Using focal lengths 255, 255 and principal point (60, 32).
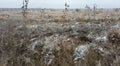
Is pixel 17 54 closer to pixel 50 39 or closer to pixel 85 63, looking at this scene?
pixel 50 39

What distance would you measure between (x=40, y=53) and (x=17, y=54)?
2.84 ft

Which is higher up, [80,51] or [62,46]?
[62,46]

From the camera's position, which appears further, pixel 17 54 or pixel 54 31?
pixel 54 31

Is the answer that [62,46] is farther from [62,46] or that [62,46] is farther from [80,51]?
[80,51]

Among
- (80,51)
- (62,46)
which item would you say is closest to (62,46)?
(62,46)

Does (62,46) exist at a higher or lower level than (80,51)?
higher

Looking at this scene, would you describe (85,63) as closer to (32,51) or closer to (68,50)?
(68,50)

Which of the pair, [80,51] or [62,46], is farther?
[62,46]

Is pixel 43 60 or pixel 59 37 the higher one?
pixel 59 37

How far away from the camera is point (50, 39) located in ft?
31.4

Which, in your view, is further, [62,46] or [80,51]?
[62,46]

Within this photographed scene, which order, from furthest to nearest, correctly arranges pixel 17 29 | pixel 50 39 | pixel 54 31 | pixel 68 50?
pixel 17 29 < pixel 54 31 < pixel 50 39 < pixel 68 50

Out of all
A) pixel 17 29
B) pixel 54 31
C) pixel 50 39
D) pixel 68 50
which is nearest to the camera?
pixel 68 50

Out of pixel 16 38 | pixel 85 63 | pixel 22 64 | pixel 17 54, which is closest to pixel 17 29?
pixel 16 38
